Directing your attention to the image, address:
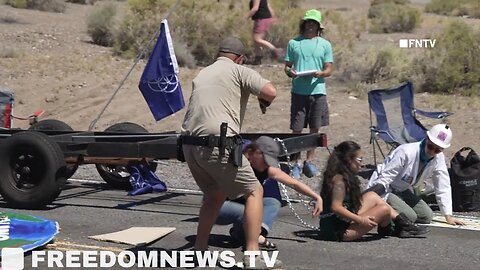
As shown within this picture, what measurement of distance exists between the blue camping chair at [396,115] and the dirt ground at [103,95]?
183 cm

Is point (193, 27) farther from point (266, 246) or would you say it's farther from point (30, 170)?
point (266, 246)

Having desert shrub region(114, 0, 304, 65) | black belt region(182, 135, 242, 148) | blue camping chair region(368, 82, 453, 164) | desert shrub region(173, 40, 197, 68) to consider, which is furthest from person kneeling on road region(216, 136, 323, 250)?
desert shrub region(114, 0, 304, 65)

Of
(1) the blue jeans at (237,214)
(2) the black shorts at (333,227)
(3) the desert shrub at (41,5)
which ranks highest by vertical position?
(3) the desert shrub at (41,5)

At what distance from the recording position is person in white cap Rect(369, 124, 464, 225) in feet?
29.1

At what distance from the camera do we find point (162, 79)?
1142 cm

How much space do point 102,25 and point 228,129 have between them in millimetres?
20698

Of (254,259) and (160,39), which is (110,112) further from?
(254,259)

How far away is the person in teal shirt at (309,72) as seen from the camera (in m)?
12.1

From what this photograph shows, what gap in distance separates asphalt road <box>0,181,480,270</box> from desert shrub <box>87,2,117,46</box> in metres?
16.2

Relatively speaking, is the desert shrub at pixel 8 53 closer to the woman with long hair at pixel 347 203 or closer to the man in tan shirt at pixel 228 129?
the woman with long hair at pixel 347 203

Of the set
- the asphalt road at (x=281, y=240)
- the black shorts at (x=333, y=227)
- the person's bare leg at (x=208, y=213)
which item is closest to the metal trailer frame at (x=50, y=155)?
the asphalt road at (x=281, y=240)

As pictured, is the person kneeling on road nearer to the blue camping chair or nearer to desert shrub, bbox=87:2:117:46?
the blue camping chair

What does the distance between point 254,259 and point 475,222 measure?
3326 mm

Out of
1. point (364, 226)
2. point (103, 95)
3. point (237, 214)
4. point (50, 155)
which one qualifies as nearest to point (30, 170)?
point (50, 155)
